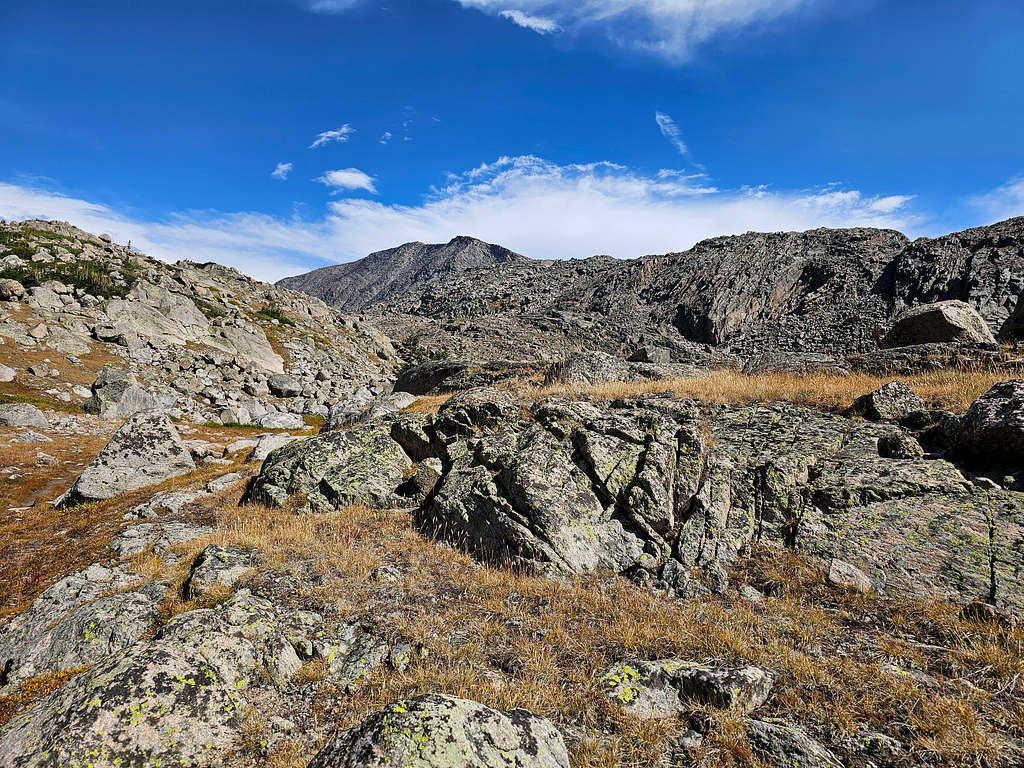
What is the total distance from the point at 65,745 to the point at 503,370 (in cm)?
A: 2359

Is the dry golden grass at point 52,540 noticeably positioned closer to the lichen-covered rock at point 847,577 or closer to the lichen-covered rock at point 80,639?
the lichen-covered rock at point 80,639

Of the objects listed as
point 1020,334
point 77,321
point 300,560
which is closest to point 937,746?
point 300,560

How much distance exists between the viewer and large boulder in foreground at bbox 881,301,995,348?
17094mm

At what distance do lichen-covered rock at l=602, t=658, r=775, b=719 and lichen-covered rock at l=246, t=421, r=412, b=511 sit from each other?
8585 millimetres

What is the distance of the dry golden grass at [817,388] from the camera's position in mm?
11367

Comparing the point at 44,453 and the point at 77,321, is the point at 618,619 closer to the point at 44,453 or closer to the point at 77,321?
the point at 44,453

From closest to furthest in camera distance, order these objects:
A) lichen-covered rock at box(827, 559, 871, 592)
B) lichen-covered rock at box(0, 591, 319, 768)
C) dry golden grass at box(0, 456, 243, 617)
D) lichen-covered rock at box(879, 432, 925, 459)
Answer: lichen-covered rock at box(0, 591, 319, 768)
lichen-covered rock at box(827, 559, 871, 592)
lichen-covered rock at box(879, 432, 925, 459)
dry golden grass at box(0, 456, 243, 617)

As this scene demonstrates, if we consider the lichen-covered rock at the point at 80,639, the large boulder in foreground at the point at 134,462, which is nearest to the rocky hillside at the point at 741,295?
the large boulder in foreground at the point at 134,462

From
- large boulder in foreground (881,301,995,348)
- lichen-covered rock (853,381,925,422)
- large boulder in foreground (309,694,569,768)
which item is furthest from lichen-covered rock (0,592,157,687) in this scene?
large boulder in foreground (881,301,995,348)

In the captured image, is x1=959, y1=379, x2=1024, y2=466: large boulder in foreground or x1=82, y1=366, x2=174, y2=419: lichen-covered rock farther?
x1=82, y1=366, x2=174, y2=419: lichen-covered rock

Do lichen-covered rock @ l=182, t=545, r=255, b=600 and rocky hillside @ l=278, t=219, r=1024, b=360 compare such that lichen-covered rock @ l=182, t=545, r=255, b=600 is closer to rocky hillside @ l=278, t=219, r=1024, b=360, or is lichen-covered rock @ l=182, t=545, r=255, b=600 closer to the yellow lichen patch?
the yellow lichen patch

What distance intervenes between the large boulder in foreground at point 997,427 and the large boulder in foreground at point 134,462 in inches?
1079

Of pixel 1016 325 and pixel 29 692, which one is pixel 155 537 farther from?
pixel 1016 325

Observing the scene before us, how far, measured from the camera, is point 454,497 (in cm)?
1077
